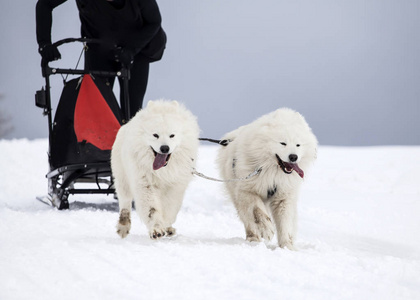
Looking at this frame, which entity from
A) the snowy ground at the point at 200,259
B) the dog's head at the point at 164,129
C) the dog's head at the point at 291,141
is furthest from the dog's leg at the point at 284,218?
the dog's head at the point at 164,129

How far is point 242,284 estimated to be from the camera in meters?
2.37

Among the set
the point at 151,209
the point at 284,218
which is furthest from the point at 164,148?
the point at 284,218

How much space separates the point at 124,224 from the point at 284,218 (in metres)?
1.12

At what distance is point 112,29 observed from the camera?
206 inches

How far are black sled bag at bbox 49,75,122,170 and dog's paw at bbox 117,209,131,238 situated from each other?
1352 millimetres

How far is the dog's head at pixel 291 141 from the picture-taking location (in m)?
3.48

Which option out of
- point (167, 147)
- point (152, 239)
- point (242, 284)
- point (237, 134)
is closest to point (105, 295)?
point (242, 284)

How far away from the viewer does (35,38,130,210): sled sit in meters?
4.94

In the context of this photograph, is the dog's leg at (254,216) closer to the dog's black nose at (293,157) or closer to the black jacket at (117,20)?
the dog's black nose at (293,157)

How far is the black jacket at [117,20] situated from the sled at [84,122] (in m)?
0.31

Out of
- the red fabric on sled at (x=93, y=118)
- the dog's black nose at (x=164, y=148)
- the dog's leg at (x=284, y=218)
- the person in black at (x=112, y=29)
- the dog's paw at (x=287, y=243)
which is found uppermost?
the person in black at (x=112, y=29)

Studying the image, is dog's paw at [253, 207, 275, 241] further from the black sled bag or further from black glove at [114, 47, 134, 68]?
black glove at [114, 47, 134, 68]

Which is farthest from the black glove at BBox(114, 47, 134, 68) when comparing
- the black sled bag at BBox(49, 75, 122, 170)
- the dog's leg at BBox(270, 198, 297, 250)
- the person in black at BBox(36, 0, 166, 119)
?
the dog's leg at BBox(270, 198, 297, 250)

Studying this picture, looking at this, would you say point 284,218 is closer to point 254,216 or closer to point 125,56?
point 254,216
